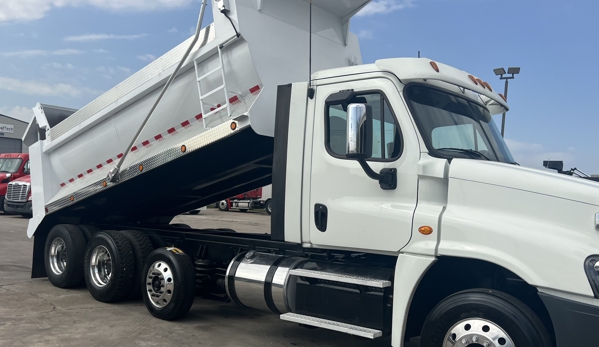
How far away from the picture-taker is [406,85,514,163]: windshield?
15.0 ft

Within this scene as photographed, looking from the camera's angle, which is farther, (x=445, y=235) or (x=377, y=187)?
(x=377, y=187)

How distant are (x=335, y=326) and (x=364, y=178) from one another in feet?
4.29

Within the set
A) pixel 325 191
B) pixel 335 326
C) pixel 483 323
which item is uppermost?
pixel 325 191

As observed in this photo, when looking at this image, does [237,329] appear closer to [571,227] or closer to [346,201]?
[346,201]

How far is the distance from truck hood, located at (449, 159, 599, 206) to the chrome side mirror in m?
0.75

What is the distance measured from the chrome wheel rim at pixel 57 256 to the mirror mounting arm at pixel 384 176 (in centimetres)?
538

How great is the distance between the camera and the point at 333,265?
204 inches

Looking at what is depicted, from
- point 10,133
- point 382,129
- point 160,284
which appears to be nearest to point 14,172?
point 160,284

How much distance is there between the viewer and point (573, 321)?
145 inches

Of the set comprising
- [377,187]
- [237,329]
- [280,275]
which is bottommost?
[237,329]

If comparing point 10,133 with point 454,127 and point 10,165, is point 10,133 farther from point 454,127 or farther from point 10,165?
point 454,127

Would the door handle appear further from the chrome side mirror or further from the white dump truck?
the chrome side mirror

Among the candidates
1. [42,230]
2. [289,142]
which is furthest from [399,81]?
[42,230]

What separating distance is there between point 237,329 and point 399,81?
334cm
